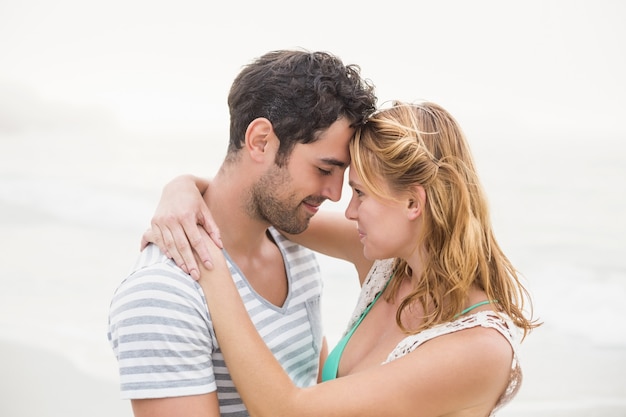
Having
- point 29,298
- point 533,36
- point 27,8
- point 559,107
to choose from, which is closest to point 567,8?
point 533,36

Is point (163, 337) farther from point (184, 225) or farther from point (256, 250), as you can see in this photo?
point (256, 250)

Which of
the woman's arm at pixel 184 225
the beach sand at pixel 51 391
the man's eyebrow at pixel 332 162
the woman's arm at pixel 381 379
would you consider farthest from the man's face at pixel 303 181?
the beach sand at pixel 51 391

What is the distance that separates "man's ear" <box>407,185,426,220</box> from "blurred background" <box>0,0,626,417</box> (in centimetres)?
396

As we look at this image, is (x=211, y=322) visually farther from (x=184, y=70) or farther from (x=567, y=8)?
(x=567, y=8)

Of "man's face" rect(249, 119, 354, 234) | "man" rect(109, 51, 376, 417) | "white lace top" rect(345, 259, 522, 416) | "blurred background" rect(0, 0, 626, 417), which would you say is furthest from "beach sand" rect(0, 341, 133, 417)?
"white lace top" rect(345, 259, 522, 416)

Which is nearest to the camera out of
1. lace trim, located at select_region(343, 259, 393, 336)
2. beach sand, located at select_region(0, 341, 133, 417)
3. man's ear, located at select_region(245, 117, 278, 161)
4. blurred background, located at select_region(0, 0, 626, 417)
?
man's ear, located at select_region(245, 117, 278, 161)

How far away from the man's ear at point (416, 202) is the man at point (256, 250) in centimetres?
18

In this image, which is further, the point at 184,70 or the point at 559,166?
the point at 559,166

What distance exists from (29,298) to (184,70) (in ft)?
7.67

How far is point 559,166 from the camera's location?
7395 mm

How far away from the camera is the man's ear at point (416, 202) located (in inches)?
63.9

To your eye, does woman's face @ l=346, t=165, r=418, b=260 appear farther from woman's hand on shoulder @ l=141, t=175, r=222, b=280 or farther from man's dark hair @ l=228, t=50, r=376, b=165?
woman's hand on shoulder @ l=141, t=175, r=222, b=280

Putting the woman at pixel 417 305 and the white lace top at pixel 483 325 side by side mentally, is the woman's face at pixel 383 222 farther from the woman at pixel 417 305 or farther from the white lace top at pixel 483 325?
the white lace top at pixel 483 325

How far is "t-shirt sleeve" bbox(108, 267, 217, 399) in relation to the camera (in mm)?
1458
